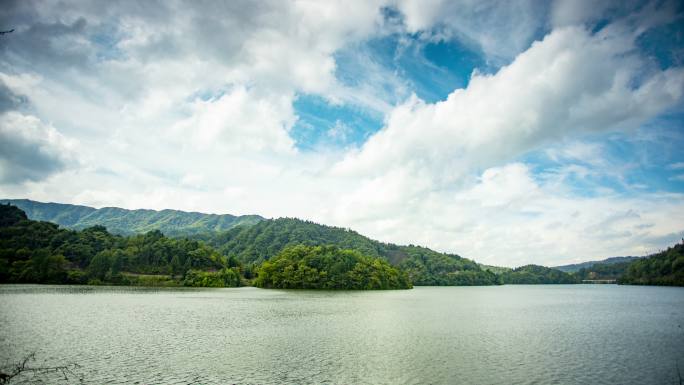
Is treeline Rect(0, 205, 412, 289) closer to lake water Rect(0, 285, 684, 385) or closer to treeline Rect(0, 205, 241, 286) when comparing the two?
treeline Rect(0, 205, 241, 286)

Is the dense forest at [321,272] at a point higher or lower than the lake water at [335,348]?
higher

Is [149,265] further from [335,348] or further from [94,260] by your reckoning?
[335,348]

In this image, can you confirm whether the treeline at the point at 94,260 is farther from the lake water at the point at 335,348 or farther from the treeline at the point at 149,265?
the lake water at the point at 335,348

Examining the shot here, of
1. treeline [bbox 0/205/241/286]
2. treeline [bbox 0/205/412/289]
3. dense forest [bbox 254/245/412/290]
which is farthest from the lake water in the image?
treeline [bbox 0/205/241/286]

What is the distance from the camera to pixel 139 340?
A: 41344 mm

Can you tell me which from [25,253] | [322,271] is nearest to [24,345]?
[322,271]

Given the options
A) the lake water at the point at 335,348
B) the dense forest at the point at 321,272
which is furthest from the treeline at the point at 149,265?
the lake water at the point at 335,348

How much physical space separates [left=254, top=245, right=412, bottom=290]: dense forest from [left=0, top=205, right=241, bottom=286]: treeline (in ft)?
99.0

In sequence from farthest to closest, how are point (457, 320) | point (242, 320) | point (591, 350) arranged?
1. point (457, 320)
2. point (242, 320)
3. point (591, 350)

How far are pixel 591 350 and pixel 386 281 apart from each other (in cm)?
14793

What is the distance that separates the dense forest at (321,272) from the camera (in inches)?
6654

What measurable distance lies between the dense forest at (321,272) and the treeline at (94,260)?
30.2 meters

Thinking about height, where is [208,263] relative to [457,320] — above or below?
above

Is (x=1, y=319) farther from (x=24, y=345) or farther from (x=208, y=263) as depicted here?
(x=208, y=263)
